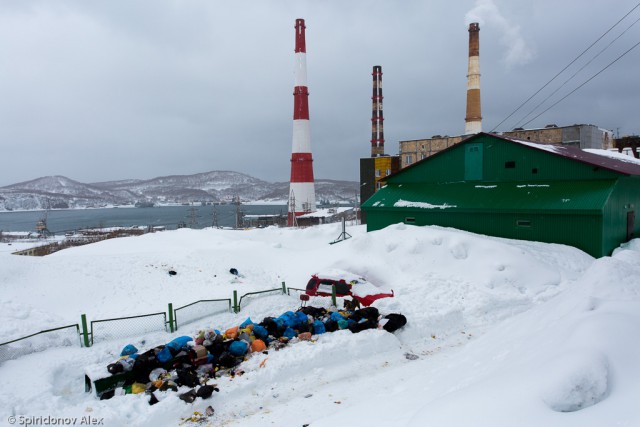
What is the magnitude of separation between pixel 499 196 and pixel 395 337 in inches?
558

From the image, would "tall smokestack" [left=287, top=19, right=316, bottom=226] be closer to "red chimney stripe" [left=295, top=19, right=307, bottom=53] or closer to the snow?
"red chimney stripe" [left=295, top=19, right=307, bottom=53]

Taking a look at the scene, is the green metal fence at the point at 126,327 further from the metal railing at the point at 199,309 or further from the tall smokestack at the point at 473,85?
the tall smokestack at the point at 473,85

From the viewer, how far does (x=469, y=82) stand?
47.0 metres

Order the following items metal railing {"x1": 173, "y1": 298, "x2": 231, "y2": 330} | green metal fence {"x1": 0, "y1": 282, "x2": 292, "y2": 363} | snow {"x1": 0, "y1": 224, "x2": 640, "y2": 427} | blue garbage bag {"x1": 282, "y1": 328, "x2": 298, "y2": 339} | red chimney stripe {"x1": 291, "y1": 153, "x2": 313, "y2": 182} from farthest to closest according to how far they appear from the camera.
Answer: red chimney stripe {"x1": 291, "y1": 153, "x2": 313, "y2": 182}
metal railing {"x1": 173, "y1": 298, "x2": 231, "y2": 330}
blue garbage bag {"x1": 282, "y1": 328, "x2": 298, "y2": 339}
green metal fence {"x1": 0, "y1": 282, "x2": 292, "y2": 363}
snow {"x1": 0, "y1": 224, "x2": 640, "y2": 427}

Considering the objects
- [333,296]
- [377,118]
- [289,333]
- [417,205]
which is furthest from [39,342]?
[377,118]

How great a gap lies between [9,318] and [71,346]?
3182 millimetres

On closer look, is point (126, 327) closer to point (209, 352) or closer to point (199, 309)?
point (199, 309)

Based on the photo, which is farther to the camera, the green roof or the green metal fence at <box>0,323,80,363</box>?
the green roof

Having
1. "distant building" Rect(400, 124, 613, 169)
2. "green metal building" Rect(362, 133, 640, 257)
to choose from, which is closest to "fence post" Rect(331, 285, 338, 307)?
"green metal building" Rect(362, 133, 640, 257)

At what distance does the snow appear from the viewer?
18.9 ft

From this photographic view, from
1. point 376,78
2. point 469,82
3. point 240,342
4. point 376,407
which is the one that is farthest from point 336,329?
point 376,78

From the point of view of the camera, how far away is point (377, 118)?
5931cm

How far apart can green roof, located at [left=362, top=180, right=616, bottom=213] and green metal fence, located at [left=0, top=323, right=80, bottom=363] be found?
63.7ft

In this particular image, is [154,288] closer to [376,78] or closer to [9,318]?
[9,318]
